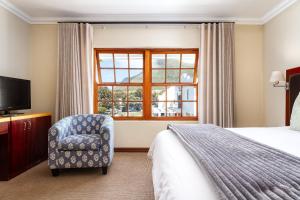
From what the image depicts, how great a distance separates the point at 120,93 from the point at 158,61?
102cm

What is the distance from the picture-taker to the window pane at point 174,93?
4.40 m

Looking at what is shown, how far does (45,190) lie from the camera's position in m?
2.51

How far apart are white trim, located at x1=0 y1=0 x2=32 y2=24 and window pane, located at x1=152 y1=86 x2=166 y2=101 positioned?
107 inches

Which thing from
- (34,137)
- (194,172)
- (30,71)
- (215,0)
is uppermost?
(215,0)

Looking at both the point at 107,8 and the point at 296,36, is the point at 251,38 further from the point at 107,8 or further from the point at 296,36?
the point at 107,8

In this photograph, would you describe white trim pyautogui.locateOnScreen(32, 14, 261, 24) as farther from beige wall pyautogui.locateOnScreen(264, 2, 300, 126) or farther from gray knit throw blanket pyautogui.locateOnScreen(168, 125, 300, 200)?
gray knit throw blanket pyautogui.locateOnScreen(168, 125, 300, 200)

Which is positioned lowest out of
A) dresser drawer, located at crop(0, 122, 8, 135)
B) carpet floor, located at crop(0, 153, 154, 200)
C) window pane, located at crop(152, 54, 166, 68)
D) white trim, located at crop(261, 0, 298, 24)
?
carpet floor, located at crop(0, 153, 154, 200)

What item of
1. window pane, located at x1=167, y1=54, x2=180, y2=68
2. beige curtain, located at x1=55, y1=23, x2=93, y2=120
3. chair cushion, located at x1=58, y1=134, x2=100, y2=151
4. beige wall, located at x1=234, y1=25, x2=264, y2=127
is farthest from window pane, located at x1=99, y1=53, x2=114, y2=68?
beige wall, located at x1=234, y1=25, x2=264, y2=127

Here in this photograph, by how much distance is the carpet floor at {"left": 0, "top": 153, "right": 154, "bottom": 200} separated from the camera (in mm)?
2355

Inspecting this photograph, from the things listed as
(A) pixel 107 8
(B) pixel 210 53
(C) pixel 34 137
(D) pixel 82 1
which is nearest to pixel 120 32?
(A) pixel 107 8

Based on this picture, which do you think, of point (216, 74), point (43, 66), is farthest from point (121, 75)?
point (216, 74)

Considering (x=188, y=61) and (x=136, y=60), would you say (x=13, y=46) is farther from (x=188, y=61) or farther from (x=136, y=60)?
(x=188, y=61)

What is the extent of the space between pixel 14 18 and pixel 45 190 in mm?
2960

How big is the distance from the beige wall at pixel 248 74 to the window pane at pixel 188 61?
0.85 metres
